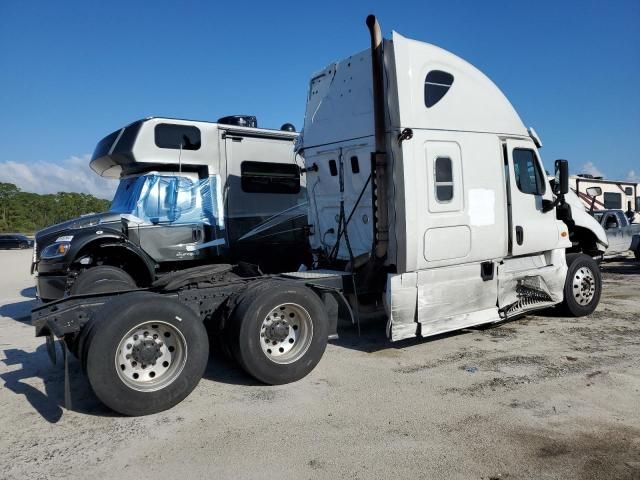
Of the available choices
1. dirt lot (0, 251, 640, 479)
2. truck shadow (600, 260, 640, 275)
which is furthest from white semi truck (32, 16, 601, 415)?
truck shadow (600, 260, 640, 275)

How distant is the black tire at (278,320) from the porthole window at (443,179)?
6.62 feet

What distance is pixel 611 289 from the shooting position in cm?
1050

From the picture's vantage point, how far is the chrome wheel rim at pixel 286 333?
16.4ft

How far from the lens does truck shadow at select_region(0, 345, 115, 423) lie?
→ 14.7 feet

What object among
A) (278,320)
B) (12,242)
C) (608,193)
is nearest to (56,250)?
(278,320)

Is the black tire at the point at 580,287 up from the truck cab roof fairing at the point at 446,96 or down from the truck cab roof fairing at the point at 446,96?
down

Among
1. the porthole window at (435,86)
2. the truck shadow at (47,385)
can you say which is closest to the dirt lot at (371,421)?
the truck shadow at (47,385)

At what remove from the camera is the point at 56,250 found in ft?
22.9

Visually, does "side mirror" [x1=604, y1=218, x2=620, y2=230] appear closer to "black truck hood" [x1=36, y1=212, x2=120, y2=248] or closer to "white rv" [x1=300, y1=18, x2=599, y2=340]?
"white rv" [x1=300, y1=18, x2=599, y2=340]

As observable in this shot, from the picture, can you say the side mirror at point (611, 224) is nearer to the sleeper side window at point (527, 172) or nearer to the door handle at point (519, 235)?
the sleeper side window at point (527, 172)

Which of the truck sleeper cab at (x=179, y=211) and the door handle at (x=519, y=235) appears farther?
the truck sleeper cab at (x=179, y=211)

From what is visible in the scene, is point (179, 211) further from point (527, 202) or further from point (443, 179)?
point (527, 202)

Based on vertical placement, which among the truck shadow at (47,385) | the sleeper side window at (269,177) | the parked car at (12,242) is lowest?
the truck shadow at (47,385)

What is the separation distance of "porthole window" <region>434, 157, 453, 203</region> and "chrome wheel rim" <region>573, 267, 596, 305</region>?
3.03m
